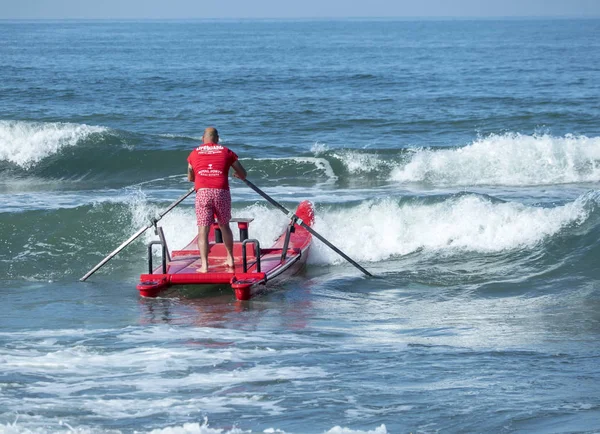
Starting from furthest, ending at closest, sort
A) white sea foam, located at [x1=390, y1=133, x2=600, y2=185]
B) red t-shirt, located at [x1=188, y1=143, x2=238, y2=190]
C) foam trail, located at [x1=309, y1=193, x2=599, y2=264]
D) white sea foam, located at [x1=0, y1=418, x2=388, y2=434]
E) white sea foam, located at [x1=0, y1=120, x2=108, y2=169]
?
white sea foam, located at [x1=0, y1=120, x2=108, y2=169] < white sea foam, located at [x1=390, y1=133, x2=600, y2=185] < foam trail, located at [x1=309, y1=193, x2=599, y2=264] < red t-shirt, located at [x1=188, y1=143, x2=238, y2=190] < white sea foam, located at [x1=0, y1=418, x2=388, y2=434]

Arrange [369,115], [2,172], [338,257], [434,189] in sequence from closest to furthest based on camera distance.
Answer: [338,257], [434,189], [2,172], [369,115]

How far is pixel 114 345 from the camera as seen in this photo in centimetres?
754

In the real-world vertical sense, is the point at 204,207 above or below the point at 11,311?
above

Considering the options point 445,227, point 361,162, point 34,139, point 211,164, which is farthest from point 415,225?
point 34,139

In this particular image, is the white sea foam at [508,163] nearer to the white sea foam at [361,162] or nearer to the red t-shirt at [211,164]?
the white sea foam at [361,162]

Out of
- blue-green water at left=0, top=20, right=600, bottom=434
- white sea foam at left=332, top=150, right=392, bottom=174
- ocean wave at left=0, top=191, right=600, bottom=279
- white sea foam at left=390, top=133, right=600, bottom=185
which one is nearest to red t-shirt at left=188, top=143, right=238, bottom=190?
blue-green water at left=0, top=20, right=600, bottom=434

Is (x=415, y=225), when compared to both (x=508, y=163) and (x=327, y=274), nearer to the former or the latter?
(x=327, y=274)

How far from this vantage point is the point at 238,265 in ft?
32.7

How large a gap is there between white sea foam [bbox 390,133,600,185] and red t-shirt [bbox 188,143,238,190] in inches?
341

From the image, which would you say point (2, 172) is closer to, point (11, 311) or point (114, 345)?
point (11, 311)

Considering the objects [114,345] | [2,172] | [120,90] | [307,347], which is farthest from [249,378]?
[120,90]

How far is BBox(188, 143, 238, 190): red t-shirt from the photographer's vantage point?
9.32m

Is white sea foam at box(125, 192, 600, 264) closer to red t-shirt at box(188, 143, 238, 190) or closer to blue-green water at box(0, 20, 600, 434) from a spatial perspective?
blue-green water at box(0, 20, 600, 434)

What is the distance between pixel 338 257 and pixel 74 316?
3.84 metres
